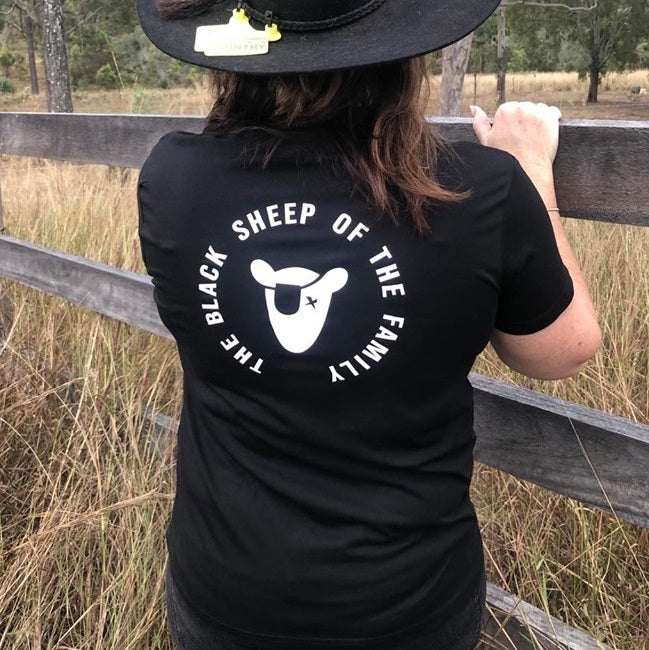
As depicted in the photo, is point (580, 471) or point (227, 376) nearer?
point (227, 376)

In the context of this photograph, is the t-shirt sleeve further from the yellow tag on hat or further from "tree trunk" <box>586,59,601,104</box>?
"tree trunk" <box>586,59,601,104</box>

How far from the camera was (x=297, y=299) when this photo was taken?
1.18m

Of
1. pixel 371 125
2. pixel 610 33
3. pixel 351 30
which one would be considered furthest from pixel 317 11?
pixel 610 33

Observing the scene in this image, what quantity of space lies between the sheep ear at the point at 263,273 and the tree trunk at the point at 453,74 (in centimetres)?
817

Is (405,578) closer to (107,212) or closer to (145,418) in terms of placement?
(145,418)

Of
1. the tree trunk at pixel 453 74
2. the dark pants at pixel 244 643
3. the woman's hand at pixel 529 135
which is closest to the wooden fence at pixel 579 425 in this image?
the woman's hand at pixel 529 135

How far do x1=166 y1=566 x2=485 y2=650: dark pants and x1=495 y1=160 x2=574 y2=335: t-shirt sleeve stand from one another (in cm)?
56

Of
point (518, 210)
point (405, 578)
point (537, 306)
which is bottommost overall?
point (405, 578)

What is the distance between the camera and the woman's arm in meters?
1.26

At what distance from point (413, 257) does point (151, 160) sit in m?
0.51

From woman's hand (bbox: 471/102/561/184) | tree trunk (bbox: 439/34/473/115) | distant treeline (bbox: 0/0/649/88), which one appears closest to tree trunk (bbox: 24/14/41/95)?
distant treeline (bbox: 0/0/649/88)

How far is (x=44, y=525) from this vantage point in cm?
231

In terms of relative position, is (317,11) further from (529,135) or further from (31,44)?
(31,44)

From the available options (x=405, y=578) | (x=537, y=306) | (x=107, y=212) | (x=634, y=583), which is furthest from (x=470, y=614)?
(x=107, y=212)
